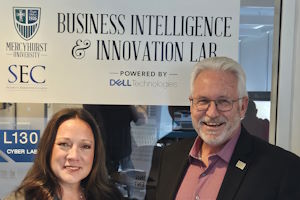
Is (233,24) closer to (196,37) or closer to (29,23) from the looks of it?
(196,37)

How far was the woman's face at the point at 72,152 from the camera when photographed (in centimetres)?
165

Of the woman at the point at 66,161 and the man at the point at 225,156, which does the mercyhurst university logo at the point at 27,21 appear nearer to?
the woman at the point at 66,161

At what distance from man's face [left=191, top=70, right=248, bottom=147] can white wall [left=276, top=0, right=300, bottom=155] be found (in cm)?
79

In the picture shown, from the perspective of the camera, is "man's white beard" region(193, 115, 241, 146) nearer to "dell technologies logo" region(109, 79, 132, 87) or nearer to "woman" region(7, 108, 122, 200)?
"woman" region(7, 108, 122, 200)

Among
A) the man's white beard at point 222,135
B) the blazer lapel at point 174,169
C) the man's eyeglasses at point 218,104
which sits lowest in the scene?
the blazer lapel at point 174,169

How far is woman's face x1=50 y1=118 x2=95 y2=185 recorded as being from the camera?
5.42ft

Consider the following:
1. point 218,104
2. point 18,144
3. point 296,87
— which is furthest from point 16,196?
point 296,87

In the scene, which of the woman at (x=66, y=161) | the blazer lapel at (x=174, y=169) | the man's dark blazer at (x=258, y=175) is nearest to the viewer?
the man's dark blazer at (x=258, y=175)

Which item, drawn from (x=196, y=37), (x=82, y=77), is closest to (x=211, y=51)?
(x=196, y=37)

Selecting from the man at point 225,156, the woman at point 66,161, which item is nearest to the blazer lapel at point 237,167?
the man at point 225,156

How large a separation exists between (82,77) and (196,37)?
74cm

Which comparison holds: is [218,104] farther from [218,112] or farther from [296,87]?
[296,87]

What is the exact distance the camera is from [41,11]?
2.33m

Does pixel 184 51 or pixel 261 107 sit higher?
pixel 184 51
